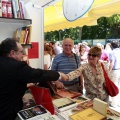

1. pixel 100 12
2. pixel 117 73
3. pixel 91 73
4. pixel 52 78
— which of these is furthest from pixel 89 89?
pixel 117 73

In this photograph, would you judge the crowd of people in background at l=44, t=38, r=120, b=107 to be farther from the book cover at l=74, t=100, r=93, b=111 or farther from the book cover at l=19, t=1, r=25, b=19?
the book cover at l=19, t=1, r=25, b=19

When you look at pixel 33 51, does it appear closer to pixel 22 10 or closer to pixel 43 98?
pixel 22 10

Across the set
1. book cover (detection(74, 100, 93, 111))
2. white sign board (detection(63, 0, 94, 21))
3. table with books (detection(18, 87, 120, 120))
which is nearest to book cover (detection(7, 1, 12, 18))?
white sign board (detection(63, 0, 94, 21))

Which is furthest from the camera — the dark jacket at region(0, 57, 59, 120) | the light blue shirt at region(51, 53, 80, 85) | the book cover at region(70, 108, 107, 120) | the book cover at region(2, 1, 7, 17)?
the light blue shirt at region(51, 53, 80, 85)

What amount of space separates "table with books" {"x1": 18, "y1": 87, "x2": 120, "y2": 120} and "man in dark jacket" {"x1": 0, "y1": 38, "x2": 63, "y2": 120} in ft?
0.49

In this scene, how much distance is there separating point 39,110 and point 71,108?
12.9 inches

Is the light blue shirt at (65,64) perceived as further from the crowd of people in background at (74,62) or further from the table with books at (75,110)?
the table with books at (75,110)

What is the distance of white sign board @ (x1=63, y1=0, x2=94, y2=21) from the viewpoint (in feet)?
7.23

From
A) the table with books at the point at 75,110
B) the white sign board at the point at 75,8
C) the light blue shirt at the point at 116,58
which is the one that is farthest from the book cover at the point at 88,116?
the light blue shirt at the point at 116,58

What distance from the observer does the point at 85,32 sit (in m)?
10.0

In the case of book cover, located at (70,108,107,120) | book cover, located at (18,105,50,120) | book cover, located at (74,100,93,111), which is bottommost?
book cover, located at (74,100,93,111)

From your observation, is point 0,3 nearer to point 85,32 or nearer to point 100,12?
point 100,12

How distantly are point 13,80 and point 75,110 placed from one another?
26.0 inches

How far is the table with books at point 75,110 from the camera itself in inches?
54.2
